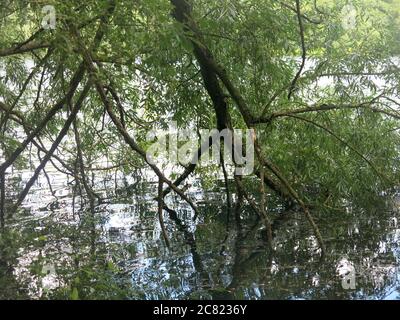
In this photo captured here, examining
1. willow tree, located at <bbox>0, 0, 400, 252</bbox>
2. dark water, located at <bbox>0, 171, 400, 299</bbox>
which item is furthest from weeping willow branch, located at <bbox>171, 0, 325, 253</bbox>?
dark water, located at <bbox>0, 171, 400, 299</bbox>

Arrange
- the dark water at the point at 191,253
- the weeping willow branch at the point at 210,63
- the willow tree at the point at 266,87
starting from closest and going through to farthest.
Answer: the dark water at the point at 191,253, the weeping willow branch at the point at 210,63, the willow tree at the point at 266,87

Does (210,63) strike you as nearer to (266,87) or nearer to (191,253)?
(266,87)

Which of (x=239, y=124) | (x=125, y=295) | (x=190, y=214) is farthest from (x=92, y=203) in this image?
(x=125, y=295)

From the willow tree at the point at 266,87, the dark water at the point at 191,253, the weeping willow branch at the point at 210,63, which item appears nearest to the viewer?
the dark water at the point at 191,253

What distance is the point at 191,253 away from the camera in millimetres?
5121

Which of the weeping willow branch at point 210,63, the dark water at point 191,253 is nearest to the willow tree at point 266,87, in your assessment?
the weeping willow branch at point 210,63

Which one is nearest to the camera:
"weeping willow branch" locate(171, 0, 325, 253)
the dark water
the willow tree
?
the dark water

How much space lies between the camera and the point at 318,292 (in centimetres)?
429

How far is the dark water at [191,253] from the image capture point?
4324 millimetres

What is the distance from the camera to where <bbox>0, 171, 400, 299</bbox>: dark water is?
170 inches

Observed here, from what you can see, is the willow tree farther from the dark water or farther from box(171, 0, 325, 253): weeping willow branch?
the dark water

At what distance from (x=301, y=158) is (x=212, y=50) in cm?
137

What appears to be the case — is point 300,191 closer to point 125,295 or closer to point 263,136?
point 263,136

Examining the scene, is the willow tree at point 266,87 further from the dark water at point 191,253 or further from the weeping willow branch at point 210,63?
the dark water at point 191,253
